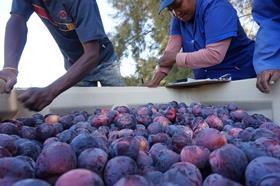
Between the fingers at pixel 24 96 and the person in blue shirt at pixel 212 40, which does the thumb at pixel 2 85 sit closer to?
the fingers at pixel 24 96

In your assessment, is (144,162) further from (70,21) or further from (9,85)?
(70,21)

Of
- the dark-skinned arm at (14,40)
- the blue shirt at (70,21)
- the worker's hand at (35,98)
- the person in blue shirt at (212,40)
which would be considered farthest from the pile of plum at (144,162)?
the dark-skinned arm at (14,40)

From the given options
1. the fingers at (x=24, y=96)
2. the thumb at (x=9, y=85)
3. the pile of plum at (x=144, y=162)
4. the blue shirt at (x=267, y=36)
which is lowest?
the pile of plum at (x=144, y=162)

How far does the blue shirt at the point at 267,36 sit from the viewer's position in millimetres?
1582

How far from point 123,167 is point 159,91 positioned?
154cm

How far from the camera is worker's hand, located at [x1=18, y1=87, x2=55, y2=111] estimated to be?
1.67 meters

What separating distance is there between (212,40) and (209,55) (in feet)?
0.27

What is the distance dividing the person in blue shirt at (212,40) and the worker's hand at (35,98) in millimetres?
725

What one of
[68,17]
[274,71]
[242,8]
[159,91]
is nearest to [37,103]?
[68,17]

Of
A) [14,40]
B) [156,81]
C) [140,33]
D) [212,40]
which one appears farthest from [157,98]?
[140,33]

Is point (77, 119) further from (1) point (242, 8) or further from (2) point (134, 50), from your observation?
(2) point (134, 50)

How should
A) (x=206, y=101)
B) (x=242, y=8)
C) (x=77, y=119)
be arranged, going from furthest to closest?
1. (x=242, y=8)
2. (x=206, y=101)
3. (x=77, y=119)

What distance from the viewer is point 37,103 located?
5.51ft

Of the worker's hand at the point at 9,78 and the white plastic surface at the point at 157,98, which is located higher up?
the worker's hand at the point at 9,78
